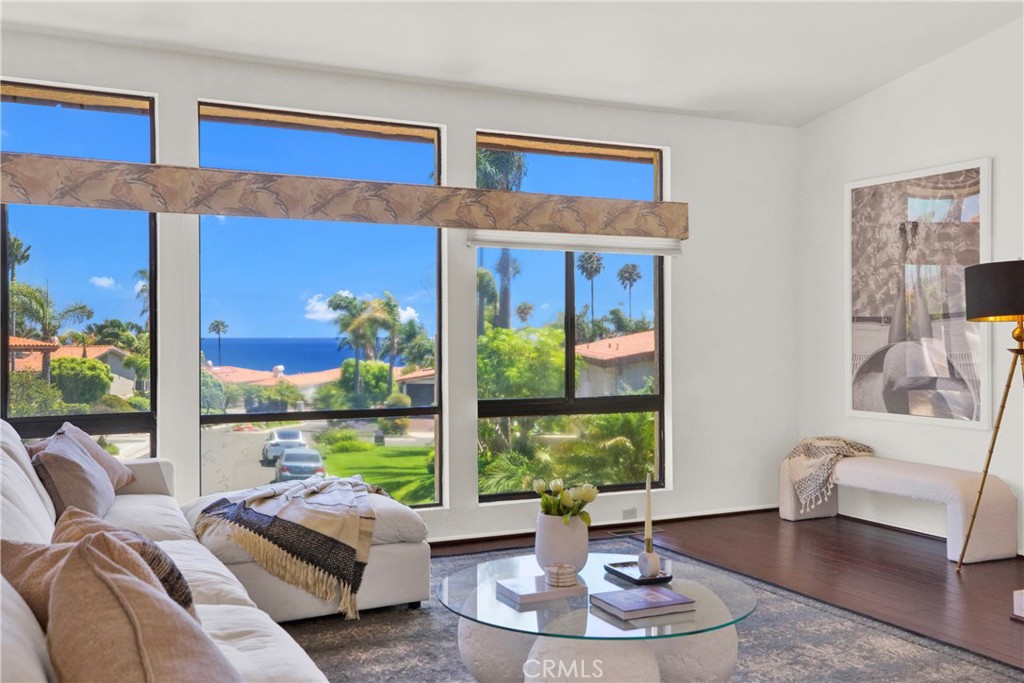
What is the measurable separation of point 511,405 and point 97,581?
455 cm

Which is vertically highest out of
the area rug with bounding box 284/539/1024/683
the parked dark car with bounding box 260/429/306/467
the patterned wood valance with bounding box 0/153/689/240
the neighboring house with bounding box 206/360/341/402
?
the patterned wood valance with bounding box 0/153/689/240

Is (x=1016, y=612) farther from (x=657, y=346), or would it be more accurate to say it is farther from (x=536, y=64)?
(x=536, y=64)

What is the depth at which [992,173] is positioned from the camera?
531 cm

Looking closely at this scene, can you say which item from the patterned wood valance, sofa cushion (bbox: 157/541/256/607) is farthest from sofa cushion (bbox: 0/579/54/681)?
the patterned wood valance

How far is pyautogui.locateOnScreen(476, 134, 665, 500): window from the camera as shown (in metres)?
5.85

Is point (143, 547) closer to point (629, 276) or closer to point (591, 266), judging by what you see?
point (591, 266)

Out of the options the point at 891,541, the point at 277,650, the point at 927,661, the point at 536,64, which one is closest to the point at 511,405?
the point at 536,64

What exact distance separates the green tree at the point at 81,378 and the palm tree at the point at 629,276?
345 centimetres

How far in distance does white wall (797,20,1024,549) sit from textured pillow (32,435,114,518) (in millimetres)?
4999

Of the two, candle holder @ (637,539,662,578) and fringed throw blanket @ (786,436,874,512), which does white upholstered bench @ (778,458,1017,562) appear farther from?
candle holder @ (637,539,662,578)

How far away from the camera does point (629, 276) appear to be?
20.5 ft

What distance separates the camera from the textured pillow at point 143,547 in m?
1.73

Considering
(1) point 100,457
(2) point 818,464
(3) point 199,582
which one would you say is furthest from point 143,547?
(2) point 818,464

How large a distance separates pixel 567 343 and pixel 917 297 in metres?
2.40
